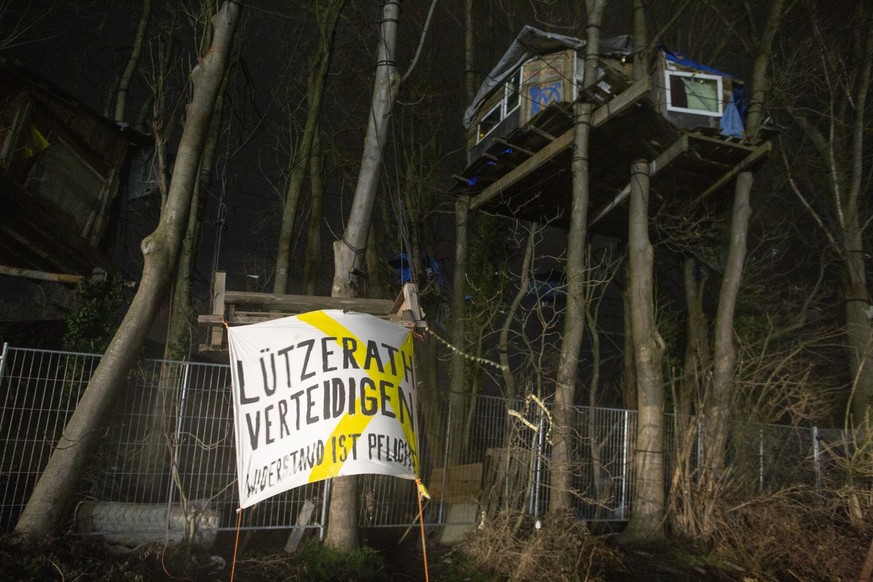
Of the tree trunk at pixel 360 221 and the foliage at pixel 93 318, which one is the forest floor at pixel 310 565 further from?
the foliage at pixel 93 318

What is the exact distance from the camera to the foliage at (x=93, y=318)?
9.21 meters

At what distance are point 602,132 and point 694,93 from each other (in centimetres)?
313

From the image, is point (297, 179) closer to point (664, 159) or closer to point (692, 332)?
point (664, 159)

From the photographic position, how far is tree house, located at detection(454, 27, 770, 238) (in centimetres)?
1109

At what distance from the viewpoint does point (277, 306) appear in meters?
6.01

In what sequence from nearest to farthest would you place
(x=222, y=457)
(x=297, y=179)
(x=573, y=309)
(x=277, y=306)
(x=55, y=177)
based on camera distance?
(x=277, y=306) → (x=222, y=457) → (x=573, y=309) → (x=297, y=179) → (x=55, y=177)

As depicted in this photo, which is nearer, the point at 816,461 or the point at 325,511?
the point at 325,511

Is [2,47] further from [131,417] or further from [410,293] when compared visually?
[410,293]

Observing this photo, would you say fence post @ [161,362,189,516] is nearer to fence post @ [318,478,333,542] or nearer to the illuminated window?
fence post @ [318,478,333,542]

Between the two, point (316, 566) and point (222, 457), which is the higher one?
point (222, 457)

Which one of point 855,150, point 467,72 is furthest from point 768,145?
point 467,72

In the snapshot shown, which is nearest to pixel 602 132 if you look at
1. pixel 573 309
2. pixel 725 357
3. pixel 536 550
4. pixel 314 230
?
pixel 573 309

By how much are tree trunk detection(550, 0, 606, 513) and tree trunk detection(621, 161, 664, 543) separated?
3.75ft

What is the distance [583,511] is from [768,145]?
7.82 meters
